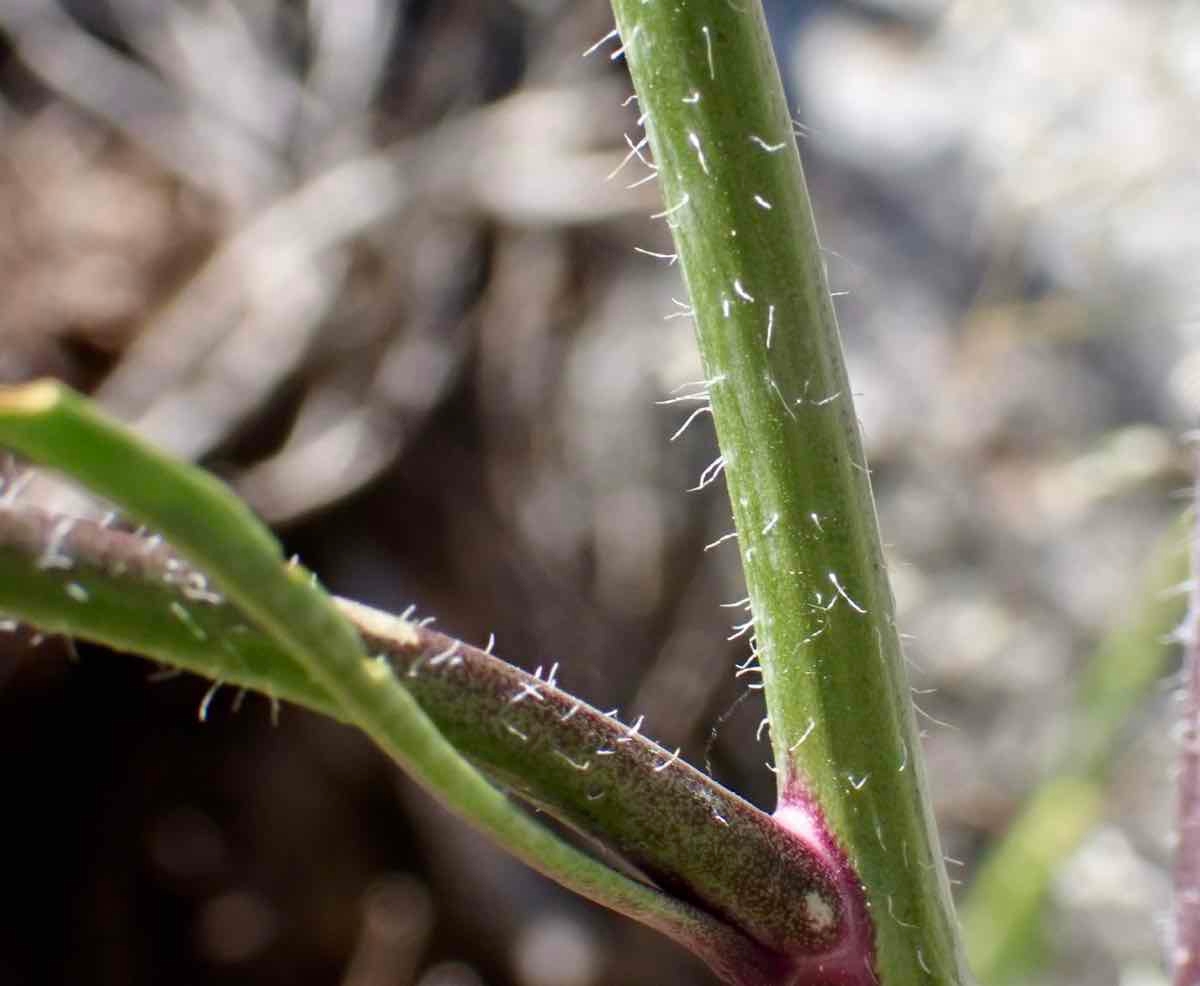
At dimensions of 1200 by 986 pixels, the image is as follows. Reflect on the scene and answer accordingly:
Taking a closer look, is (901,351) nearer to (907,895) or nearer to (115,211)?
(115,211)

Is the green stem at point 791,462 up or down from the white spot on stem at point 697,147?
down

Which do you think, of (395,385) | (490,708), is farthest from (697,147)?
(395,385)

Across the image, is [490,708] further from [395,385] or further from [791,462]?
[395,385]

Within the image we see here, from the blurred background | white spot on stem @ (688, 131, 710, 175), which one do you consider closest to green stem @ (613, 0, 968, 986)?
white spot on stem @ (688, 131, 710, 175)

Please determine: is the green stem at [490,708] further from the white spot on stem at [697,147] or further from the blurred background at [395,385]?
the blurred background at [395,385]

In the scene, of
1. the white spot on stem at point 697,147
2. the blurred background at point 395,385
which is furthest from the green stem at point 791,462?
the blurred background at point 395,385

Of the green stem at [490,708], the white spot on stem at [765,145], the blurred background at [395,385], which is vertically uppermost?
the white spot on stem at [765,145]

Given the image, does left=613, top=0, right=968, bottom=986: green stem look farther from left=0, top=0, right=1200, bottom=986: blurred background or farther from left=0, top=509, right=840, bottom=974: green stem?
left=0, top=0, right=1200, bottom=986: blurred background

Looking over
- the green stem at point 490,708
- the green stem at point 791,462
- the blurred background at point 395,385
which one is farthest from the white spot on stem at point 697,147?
the blurred background at point 395,385

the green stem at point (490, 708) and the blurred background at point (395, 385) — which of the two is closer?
the green stem at point (490, 708)
